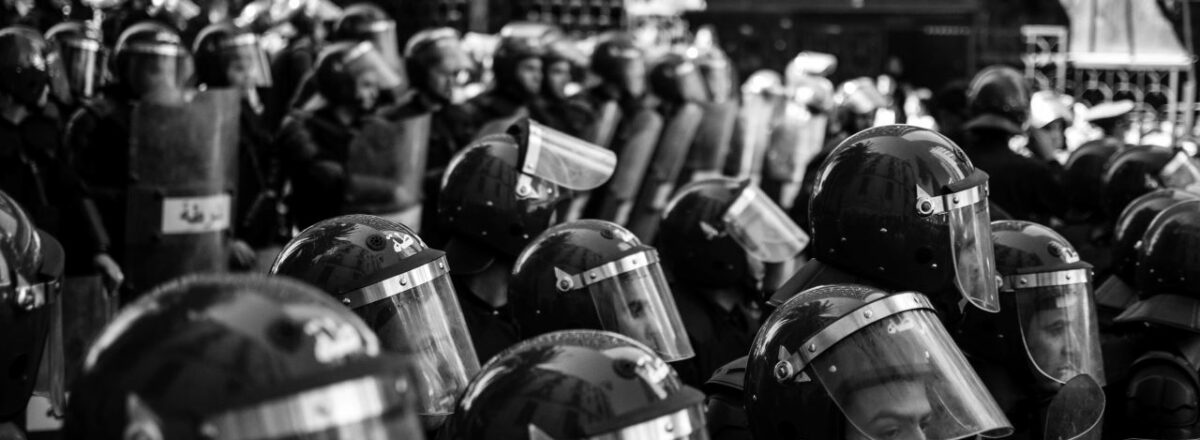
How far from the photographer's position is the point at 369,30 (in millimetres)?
9258

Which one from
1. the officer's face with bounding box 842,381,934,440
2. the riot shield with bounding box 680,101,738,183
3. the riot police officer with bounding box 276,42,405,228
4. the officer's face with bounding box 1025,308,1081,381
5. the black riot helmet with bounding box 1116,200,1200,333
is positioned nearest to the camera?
the officer's face with bounding box 842,381,934,440

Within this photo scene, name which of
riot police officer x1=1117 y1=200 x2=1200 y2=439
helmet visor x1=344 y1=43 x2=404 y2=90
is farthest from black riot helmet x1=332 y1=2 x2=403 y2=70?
riot police officer x1=1117 y1=200 x2=1200 y2=439

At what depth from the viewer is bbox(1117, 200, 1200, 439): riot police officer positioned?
3.87 m

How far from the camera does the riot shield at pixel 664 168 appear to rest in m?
9.59

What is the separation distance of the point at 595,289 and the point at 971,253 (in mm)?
911

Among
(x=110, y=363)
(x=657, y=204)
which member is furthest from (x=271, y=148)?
(x=110, y=363)

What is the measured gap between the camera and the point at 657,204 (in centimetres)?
958

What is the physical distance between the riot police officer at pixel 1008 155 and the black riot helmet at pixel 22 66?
13.6 feet

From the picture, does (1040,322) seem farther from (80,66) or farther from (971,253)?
(80,66)

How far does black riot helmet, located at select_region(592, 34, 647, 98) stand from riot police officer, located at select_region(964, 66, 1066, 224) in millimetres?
2591

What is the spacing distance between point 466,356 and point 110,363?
5.55 ft

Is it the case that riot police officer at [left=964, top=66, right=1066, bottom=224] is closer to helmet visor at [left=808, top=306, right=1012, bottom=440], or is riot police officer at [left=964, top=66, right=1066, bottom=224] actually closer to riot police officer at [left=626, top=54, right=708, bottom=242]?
riot police officer at [left=626, top=54, right=708, bottom=242]

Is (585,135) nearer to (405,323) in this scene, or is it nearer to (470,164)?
(470,164)

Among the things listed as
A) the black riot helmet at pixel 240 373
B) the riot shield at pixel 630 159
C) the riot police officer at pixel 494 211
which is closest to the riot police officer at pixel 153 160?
the riot police officer at pixel 494 211
